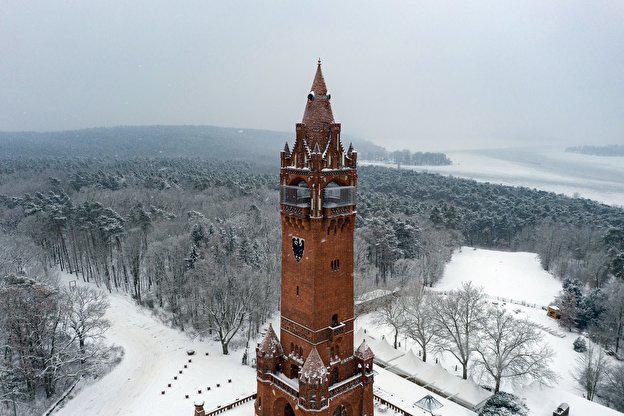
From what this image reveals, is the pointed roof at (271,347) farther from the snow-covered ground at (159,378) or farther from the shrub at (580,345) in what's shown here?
the shrub at (580,345)

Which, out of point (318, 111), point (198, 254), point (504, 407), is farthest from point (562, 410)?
point (198, 254)

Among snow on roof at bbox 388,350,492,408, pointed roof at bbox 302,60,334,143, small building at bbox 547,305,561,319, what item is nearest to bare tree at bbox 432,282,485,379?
snow on roof at bbox 388,350,492,408

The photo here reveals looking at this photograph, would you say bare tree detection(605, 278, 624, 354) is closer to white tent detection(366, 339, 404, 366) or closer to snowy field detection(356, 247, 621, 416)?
snowy field detection(356, 247, 621, 416)

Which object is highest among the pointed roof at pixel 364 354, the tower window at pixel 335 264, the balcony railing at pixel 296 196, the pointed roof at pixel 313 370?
the balcony railing at pixel 296 196

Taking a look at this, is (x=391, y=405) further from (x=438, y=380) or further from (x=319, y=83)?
(x=319, y=83)

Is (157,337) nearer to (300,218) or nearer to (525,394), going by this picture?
(300,218)

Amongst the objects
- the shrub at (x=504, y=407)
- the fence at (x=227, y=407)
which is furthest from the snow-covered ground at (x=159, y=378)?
the shrub at (x=504, y=407)
